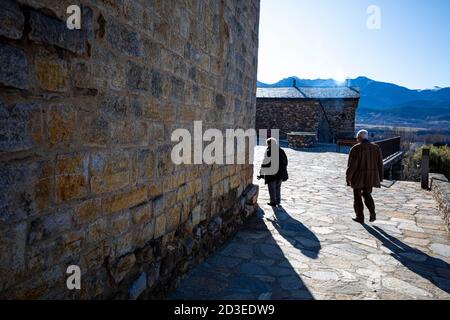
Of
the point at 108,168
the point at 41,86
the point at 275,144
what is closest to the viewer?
the point at 41,86

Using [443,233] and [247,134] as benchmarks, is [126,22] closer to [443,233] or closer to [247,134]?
[247,134]

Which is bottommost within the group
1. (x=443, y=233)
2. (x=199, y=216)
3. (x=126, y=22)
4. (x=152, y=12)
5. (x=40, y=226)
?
(x=443, y=233)

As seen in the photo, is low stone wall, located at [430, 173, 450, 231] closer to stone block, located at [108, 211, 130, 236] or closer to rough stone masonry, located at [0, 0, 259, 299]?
rough stone masonry, located at [0, 0, 259, 299]

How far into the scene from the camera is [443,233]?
529cm

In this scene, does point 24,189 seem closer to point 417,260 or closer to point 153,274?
point 153,274

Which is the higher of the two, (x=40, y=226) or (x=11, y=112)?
(x=11, y=112)

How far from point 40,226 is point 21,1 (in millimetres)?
1088

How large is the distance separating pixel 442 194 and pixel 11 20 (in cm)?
768

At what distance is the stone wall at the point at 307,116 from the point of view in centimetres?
2573

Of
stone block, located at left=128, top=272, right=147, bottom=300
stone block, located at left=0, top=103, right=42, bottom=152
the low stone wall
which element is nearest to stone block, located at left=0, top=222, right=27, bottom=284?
stone block, located at left=0, top=103, right=42, bottom=152

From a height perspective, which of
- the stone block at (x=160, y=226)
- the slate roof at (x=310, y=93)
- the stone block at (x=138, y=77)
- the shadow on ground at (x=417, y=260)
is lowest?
the shadow on ground at (x=417, y=260)

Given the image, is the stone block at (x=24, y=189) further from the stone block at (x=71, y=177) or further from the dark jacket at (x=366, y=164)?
the dark jacket at (x=366, y=164)

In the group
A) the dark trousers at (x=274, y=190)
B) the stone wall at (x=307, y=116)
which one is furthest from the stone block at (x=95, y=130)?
the stone wall at (x=307, y=116)

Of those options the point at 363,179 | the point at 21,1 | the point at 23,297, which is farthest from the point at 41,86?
the point at 363,179
